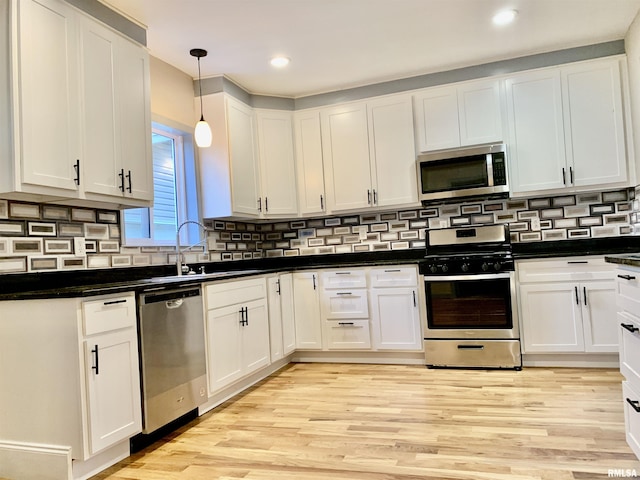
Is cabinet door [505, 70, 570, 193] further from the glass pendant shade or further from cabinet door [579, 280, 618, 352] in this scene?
the glass pendant shade

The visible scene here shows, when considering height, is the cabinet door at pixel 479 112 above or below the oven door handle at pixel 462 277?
above

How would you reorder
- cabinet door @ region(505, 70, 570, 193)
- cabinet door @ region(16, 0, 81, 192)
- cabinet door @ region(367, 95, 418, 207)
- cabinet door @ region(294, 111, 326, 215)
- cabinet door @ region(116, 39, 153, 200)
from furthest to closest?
1. cabinet door @ region(294, 111, 326, 215)
2. cabinet door @ region(367, 95, 418, 207)
3. cabinet door @ region(505, 70, 570, 193)
4. cabinet door @ region(116, 39, 153, 200)
5. cabinet door @ region(16, 0, 81, 192)

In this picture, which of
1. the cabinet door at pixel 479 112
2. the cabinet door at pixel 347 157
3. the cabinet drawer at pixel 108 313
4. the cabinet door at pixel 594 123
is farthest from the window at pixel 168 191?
the cabinet door at pixel 594 123

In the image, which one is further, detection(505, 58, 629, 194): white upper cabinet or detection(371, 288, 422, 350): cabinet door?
detection(371, 288, 422, 350): cabinet door

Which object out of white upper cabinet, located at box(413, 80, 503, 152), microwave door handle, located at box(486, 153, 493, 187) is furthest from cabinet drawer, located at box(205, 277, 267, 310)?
microwave door handle, located at box(486, 153, 493, 187)

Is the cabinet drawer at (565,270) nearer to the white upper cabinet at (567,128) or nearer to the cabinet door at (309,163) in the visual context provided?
the white upper cabinet at (567,128)

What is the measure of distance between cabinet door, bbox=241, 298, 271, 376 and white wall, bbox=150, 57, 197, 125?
1.62 m

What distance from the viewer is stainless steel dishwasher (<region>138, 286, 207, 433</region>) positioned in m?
2.40

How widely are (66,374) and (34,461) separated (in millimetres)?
459

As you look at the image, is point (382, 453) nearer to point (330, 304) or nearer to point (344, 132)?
point (330, 304)

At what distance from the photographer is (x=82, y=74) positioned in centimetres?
248

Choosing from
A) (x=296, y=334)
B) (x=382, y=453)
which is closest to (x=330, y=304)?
(x=296, y=334)

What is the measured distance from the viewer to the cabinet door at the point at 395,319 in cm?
388

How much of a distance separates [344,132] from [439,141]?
89cm
